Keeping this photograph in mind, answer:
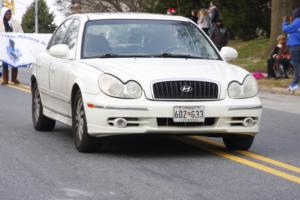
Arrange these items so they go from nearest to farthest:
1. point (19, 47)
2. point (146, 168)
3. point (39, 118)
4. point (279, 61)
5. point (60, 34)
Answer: point (146, 168)
point (60, 34)
point (39, 118)
point (19, 47)
point (279, 61)

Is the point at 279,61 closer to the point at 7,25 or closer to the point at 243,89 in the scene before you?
the point at 7,25

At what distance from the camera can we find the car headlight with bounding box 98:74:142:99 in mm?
9531

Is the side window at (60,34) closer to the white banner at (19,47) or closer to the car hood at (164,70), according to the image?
the car hood at (164,70)

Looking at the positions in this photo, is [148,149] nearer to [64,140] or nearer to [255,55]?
[64,140]

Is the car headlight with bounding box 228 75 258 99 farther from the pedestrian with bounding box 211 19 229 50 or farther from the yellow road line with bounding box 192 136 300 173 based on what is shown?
the pedestrian with bounding box 211 19 229 50

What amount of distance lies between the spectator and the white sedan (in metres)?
14.0

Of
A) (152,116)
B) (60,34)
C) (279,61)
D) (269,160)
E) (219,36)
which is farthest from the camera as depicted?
(219,36)

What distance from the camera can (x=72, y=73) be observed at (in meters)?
10.4

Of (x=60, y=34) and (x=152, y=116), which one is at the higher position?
(x=60, y=34)

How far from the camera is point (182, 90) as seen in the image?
31.4 feet

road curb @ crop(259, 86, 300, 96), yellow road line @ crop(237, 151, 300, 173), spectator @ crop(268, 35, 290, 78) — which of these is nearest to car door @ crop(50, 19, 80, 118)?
yellow road line @ crop(237, 151, 300, 173)

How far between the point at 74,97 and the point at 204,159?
5.19 ft

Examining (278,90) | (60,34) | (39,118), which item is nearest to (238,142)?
(60,34)

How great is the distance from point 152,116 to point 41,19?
12483 centimetres
